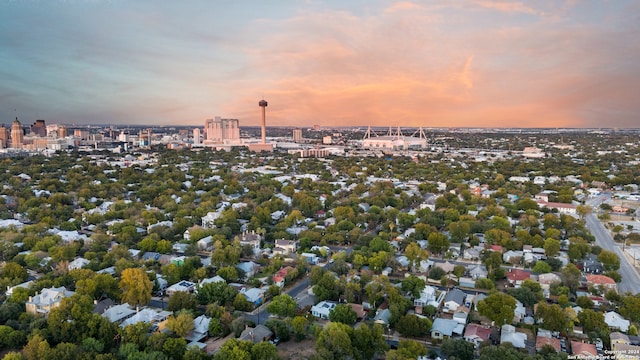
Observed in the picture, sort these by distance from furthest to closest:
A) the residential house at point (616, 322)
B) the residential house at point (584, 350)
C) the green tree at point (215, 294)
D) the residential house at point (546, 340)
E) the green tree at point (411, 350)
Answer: the green tree at point (215, 294)
the residential house at point (616, 322)
the residential house at point (546, 340)
the residential house at point (584, 350)
the green tree at point (411, 350)

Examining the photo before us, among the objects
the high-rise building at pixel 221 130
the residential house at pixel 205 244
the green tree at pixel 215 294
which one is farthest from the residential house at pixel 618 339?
the high-rise building at pixel 221 130

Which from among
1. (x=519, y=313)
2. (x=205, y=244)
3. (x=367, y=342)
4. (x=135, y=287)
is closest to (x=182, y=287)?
(x=135, y=287)

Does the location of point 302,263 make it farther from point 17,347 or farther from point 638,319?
point 638,319

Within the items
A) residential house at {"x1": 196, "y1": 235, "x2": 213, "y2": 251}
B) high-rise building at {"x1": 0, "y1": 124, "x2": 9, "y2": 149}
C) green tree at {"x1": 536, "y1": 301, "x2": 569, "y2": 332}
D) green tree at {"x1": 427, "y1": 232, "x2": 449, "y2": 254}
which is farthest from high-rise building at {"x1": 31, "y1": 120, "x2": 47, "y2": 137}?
green tree at {"x1": 536, "y1": 301, "x2": 569, "y2": 332}

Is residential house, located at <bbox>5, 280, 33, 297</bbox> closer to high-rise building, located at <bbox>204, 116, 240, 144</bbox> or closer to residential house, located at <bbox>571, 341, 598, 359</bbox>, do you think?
residential house, located at <bbox>571, 341, 598, 359</bbox>

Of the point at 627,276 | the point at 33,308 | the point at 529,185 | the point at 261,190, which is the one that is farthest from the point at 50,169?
the point at 627,276

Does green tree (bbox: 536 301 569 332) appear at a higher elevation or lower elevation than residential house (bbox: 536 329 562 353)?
higher

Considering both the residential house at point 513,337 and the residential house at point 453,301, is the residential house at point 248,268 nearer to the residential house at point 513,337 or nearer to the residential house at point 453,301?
the residential house at point 453,301
